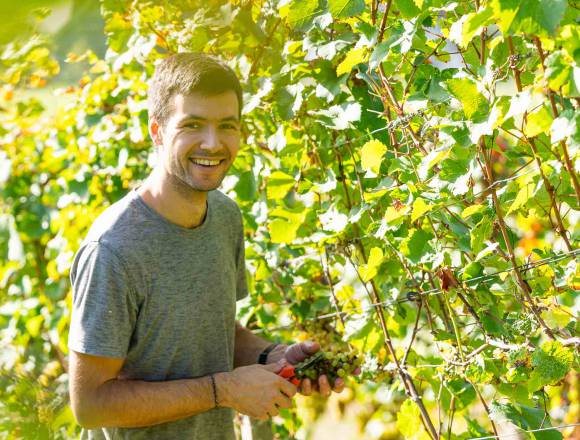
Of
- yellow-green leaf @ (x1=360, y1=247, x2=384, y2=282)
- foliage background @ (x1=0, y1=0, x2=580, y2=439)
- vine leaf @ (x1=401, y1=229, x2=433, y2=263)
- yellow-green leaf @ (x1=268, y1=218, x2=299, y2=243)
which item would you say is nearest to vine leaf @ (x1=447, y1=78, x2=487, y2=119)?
foliage background @ (x1=0, y1=0, x2=580, y2=439)

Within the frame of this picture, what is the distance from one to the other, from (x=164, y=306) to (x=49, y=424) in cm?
150

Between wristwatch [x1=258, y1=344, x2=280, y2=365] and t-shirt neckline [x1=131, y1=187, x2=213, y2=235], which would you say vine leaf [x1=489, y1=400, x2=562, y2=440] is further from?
t-shirt neckline [x1=131, y1=187, x2=213, y2=235]

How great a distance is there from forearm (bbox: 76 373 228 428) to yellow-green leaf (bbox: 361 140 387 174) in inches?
24.4

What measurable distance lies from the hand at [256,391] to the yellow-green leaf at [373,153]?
0.55m

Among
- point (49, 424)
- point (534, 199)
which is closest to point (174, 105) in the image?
point (534, 199)

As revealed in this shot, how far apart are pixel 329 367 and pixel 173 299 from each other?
422 mm

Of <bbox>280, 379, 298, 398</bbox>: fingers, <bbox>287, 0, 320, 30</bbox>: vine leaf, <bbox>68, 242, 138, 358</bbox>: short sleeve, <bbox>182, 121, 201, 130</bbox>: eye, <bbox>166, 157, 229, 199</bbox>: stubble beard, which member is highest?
<bbox>287, 0, 320, 30</bbox>: vine leaf

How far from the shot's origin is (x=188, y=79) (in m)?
1.91

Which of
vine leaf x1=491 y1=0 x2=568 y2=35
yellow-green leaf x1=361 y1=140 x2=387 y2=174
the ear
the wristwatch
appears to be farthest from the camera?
the wristwatch

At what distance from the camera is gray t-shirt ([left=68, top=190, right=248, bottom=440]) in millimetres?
1734

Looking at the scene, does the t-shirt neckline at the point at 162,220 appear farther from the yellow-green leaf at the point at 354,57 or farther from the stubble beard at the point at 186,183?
the yellow-green leaf at the point at 354,57

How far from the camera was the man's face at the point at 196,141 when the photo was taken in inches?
75.6

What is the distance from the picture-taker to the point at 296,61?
6.72 ft

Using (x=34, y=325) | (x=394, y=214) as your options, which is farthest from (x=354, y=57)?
(x=34, y=325)
